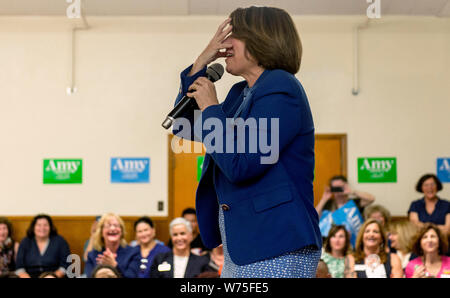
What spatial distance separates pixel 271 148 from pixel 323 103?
380 centimetres

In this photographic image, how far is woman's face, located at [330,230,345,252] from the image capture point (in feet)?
10.8

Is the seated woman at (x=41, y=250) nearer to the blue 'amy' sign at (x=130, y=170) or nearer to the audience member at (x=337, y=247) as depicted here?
the blue 'amy' sign at (x=130, y=170)

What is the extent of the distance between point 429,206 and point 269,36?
3769mm

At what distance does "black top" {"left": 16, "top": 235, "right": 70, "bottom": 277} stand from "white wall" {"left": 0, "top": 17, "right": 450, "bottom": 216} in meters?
0.61

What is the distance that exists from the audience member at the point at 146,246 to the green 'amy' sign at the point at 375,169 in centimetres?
186

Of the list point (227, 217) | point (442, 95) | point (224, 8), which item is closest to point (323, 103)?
point (442, 95)

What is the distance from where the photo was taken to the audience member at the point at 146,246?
2.98 m

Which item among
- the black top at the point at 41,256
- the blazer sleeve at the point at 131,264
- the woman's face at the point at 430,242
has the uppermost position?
the woman's face at the point at 430,242

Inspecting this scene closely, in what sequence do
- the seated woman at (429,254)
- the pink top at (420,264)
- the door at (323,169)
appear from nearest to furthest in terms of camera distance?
the pink top at (420,264), the seated woman at (429,254), the door at (323,169)

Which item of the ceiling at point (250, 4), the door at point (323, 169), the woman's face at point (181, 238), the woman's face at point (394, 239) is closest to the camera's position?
the ceiling at point (250, 4)

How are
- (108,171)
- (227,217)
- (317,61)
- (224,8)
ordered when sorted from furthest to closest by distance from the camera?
(108,171), (317,61), (224,8), (227,217)

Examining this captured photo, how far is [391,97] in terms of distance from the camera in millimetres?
4609

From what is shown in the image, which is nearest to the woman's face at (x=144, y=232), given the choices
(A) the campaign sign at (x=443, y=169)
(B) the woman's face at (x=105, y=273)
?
(B) the woman's face at (x=105, y=273)
